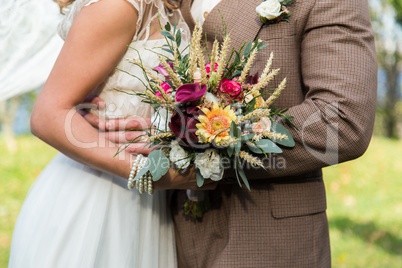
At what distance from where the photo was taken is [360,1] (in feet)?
7.41

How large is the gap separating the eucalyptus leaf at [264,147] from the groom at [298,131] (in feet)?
0.56

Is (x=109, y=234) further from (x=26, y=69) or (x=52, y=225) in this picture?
(x=26, y=69)

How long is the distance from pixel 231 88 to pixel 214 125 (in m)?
0.15

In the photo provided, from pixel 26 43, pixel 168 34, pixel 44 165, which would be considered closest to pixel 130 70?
pixel 168 34

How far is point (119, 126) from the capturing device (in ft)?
8.13

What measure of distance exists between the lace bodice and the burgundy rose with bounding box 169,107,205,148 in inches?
15.0

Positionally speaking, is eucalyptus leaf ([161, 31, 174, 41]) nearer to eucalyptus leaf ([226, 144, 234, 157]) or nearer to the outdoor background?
eucalyptus leaf ([226, 144, 234, 157])

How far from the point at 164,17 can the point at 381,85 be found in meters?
11.0

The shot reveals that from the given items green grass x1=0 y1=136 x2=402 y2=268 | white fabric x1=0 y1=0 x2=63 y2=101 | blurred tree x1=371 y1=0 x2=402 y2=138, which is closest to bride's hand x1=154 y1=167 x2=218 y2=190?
white fabric x1=0 y1=0 x2=63 y2=101

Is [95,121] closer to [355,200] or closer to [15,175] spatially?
[15,175]

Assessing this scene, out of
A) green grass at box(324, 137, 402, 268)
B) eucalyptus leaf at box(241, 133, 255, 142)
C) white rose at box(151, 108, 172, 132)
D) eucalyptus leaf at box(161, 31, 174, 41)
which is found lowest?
green grass at box(324, 137, 402, 268)

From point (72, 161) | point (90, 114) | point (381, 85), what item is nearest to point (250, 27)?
point (90, 114)

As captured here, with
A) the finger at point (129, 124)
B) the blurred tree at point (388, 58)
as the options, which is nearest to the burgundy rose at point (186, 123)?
the finger at point (129, 124)

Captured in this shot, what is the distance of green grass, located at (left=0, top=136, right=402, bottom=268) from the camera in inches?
220
